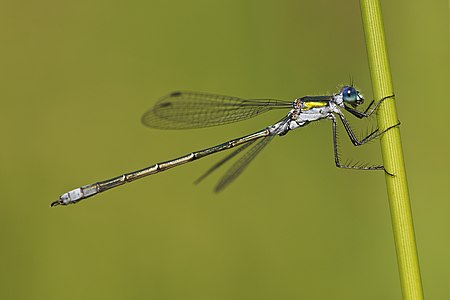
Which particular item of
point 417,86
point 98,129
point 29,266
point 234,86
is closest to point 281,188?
point 234,86

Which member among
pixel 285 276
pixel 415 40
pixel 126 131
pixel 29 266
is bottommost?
pixel 285 276

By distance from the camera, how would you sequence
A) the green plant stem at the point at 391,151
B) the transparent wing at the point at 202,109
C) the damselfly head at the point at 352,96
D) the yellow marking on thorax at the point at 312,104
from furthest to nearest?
the transparent wing at the point at 202,109, the yellow marking on thorax at the point at 312,104, the damselfly head at the point at 352,96, the green plant stem at the point at 391,151

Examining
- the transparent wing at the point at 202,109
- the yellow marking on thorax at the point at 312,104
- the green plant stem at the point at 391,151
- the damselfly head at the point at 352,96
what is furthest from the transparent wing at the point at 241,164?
the green plant stem at the point at 391,151

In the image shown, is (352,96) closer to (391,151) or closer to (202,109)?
(202,109)

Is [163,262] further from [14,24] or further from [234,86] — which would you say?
[14,24]

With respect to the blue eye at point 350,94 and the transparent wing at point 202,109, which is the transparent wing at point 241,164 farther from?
the blue eye at point 350,94

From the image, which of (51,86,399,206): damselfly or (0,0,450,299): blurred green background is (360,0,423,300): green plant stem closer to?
(51,86,399,206): damselfly

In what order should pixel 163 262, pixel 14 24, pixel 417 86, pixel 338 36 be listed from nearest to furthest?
1. pixel 417 86
2. pixel 163 262
3. pixel 338 36
4. pixel 14 24

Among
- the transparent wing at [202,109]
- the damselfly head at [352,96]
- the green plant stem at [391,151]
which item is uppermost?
the transparent wing at [202,109]
